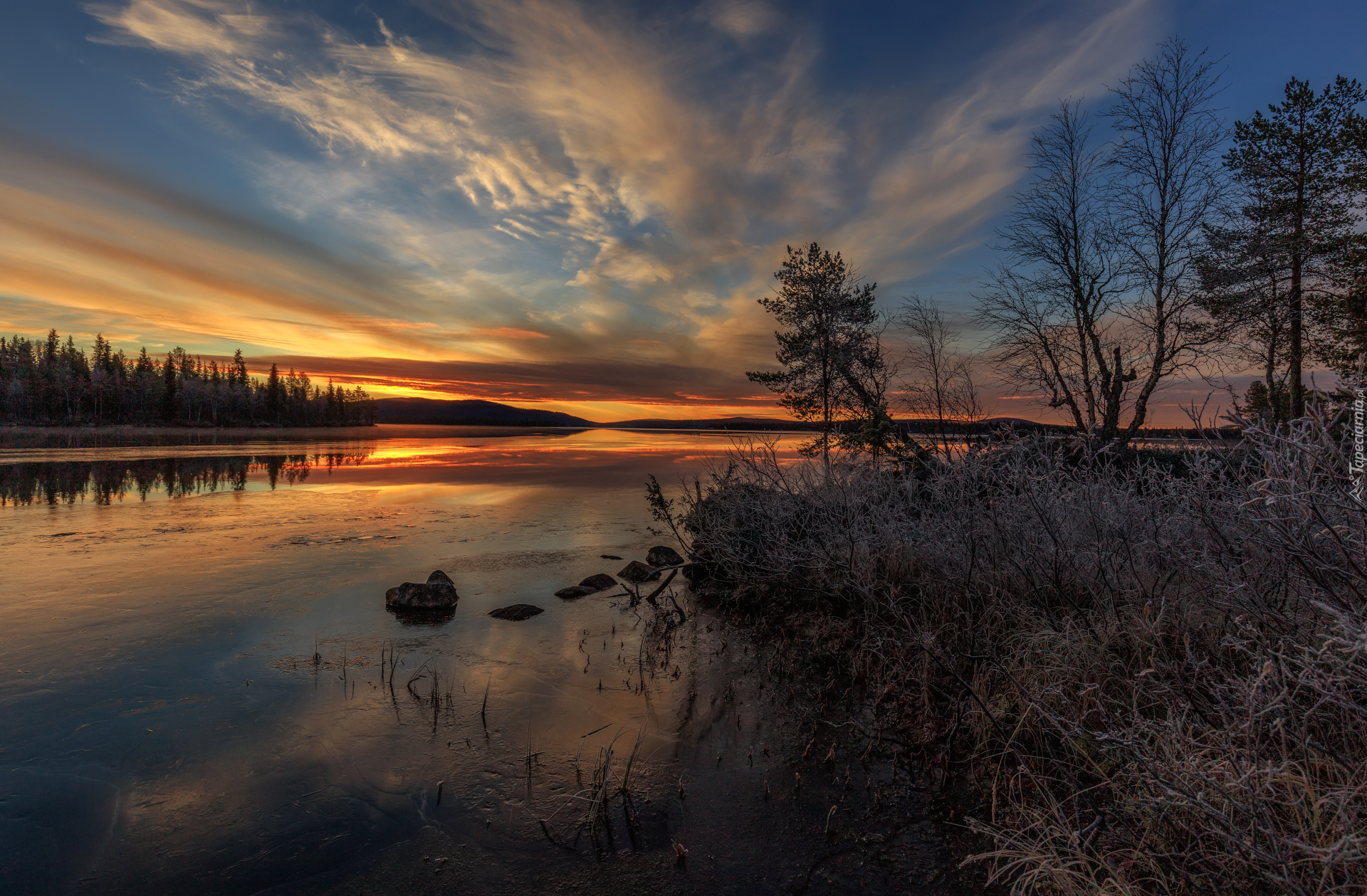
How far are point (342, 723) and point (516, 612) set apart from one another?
11.5ft

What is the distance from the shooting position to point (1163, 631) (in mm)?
5016

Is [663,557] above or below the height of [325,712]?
above

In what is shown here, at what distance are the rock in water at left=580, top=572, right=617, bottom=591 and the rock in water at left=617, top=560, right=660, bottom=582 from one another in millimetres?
394

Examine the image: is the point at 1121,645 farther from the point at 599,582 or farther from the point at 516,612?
the point at 599,582

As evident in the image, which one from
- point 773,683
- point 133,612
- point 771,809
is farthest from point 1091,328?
point 133,612

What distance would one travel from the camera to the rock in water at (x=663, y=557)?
503 inches

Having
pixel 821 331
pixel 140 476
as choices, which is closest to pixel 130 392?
pixel 140 476

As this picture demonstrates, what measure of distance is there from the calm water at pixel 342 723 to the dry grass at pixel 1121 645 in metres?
1.63

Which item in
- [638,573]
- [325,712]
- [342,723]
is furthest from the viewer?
[638,573]

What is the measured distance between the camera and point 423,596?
9656 mm

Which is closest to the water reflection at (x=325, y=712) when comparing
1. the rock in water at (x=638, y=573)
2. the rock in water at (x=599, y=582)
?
the rock in water at (x=599, y=582)

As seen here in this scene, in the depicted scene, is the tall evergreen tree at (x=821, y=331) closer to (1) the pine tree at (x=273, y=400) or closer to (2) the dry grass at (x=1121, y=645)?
(2) the dry grass at (x=1121, y=645)

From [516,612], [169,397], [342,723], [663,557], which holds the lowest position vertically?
[342,723]

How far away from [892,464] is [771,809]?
25.6 feet
